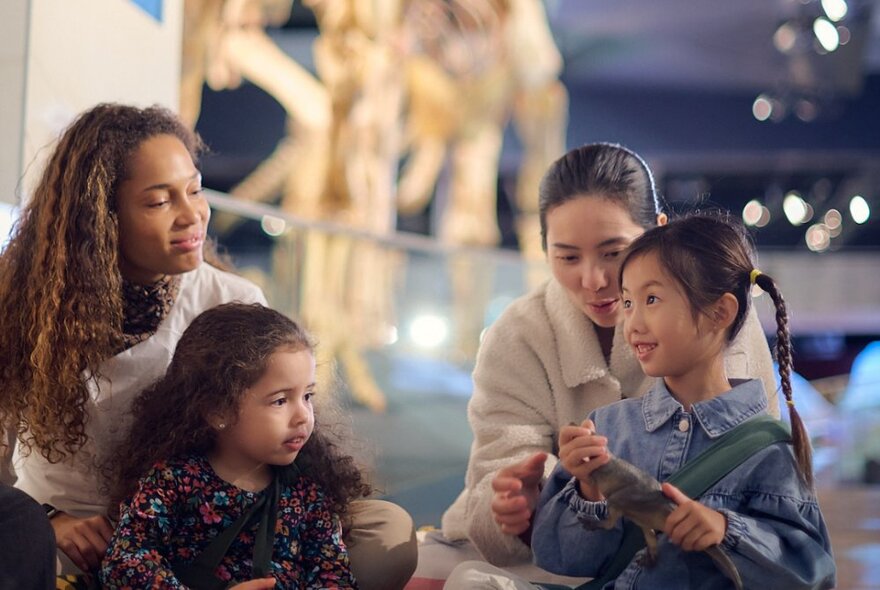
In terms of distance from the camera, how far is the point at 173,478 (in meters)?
1.77

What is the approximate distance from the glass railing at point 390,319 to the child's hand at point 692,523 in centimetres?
217

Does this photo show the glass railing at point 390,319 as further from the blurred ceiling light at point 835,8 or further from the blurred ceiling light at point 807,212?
the blurred ceiling light at point 807,212

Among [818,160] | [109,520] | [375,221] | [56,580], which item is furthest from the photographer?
[818,160]

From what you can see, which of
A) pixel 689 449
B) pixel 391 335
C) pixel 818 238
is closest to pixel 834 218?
pixel 818 238

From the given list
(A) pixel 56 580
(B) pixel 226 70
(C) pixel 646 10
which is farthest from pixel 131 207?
(C) pixel 646 10

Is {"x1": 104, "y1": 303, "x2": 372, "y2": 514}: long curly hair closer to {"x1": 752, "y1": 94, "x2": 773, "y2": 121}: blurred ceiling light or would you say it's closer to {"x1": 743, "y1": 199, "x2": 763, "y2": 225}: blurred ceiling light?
{"x1": 752, "y1": 94, "x2": 773, "y2": 121}: blurred ceiling light

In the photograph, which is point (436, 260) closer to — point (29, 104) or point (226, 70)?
point (226, 70)

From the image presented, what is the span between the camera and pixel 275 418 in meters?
1.79

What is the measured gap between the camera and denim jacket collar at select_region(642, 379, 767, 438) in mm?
1676

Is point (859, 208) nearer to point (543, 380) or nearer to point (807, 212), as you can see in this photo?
point (807, 212)

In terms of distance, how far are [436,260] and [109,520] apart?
3.89 meters

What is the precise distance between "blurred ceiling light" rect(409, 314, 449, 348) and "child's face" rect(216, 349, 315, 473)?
3679 millimetres

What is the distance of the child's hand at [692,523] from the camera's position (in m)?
1.53

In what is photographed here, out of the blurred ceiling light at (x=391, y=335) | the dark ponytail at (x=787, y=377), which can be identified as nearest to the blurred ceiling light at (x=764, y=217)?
the blurred ceiling light at (x=391, y=335)
